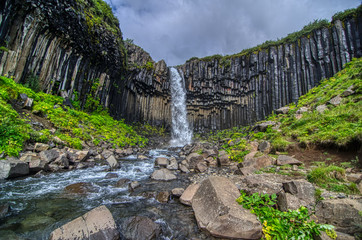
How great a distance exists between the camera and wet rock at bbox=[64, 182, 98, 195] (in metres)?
5.31

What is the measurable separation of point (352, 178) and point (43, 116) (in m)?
15.4

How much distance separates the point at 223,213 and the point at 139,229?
1.82 m

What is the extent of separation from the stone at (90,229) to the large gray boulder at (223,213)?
1.89m

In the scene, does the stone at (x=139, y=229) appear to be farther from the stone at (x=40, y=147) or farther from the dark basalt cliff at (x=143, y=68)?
the dark basalt cliff at (x=143, y=68)

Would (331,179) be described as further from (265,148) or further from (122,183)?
(122,183)

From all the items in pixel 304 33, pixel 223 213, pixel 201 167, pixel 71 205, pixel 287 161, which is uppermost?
pixel 304 33

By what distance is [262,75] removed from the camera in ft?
88.7

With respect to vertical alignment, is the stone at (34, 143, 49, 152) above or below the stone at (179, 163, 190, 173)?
above

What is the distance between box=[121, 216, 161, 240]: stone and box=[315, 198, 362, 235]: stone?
3142mm

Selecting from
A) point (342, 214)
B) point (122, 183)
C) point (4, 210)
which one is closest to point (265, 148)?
point (342, 214)

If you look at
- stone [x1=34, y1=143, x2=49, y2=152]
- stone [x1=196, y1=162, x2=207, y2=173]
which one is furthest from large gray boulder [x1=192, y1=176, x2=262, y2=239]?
stone [x1=34, y1=143, x2=49, y2=152]

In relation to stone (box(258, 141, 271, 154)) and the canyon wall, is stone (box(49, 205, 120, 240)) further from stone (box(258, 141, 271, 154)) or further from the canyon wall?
the canyon wall

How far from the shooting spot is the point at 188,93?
33594 mm

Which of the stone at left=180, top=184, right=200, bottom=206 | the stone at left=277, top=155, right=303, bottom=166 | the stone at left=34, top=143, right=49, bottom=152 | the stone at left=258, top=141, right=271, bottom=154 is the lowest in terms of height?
the stone at left=180, top=184, right=200, bottom=206
